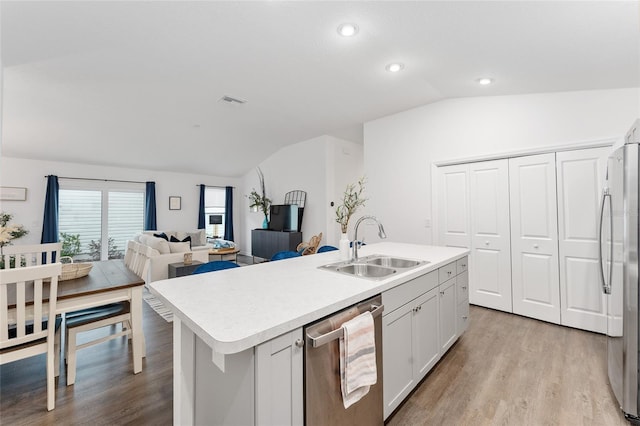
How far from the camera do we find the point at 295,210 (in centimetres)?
655

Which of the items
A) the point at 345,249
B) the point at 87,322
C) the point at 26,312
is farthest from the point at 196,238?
the point at 345,249

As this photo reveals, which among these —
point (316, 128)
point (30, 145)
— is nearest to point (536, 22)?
point (316, 128)

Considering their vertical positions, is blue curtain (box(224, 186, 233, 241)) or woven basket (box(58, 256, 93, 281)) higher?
blue curtain (box(224, 186, 233, 241))

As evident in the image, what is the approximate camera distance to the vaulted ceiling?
6.91 feet

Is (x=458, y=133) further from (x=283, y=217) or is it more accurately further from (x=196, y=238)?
(x=196, y=238)

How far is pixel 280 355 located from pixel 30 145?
7.11 metres

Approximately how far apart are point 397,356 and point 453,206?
2823 mm

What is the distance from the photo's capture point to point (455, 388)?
79.1 inches

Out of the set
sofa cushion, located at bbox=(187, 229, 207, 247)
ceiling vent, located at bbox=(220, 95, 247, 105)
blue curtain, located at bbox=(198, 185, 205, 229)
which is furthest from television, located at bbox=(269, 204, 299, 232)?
ceiling vent, located at bbox=(220, 95, 247, 105)

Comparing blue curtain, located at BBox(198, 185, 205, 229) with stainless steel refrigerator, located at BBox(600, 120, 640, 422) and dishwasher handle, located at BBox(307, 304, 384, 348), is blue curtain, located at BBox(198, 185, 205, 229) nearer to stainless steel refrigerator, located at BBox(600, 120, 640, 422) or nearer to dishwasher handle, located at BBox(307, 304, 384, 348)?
dishwasher handle, located at BBox(307, 304, 384, 348)

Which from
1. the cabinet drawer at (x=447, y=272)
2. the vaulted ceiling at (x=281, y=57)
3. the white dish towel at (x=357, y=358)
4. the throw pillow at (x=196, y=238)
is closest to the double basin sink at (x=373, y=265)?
the cabinet drawer at (x=447, y=272)

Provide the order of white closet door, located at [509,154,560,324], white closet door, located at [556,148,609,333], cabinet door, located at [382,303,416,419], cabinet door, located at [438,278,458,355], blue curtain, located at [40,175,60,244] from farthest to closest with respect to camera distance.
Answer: blue curtain, located at [40,175,60,244]
white closet door, located at [509,154,560,324]
white closet door, located at [556,148,609,333]
cabinet door, located at [438,278,458,355]
cabinet door, located at [382,303,416,419]

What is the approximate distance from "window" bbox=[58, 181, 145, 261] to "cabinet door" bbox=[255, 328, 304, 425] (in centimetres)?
741

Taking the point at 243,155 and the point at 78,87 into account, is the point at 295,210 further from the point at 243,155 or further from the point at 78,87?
the point at 78,87
